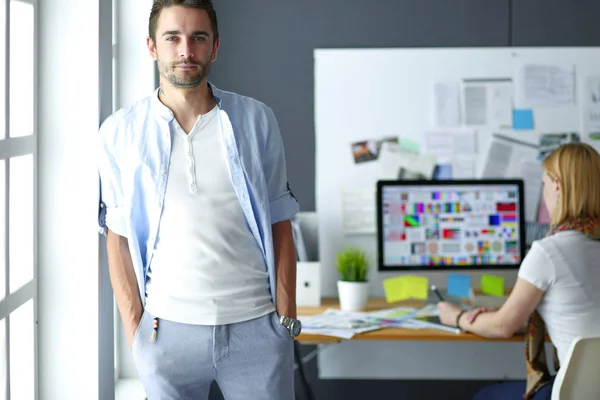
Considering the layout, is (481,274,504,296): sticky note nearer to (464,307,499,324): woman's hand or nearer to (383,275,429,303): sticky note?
(383,275,429,303): sticky note

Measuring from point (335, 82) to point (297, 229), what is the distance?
67cm

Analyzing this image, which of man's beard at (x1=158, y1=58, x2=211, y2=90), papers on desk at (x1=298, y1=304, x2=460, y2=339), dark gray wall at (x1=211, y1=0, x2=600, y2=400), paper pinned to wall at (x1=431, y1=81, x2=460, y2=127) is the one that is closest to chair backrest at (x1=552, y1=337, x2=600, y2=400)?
papers on desk at (x1=298, y1=304, x2=460, y2=339)

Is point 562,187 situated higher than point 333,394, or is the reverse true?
point 562,187

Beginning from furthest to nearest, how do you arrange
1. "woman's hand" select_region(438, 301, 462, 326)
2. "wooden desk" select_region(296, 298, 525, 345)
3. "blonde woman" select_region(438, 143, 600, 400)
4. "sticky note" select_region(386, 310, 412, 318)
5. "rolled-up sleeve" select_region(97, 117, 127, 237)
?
1. "sticky note" select_region(386, 310, 412, 318)
2. "woman's hand" select_region(438, 301, 462, 326)
3. "wooden desk" select_region(296, 298, 525, 345)
4. "blonde woman" select_region(438, 143, 600, 400)
5. "rolled-up sleeve" select_region(97, 117, 127, 237)

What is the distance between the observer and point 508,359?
3922 millimetres

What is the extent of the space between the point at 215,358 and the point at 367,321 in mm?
1231

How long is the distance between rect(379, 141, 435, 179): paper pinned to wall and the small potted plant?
0.38 metres

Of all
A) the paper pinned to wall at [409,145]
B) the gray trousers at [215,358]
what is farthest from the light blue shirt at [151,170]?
the paper pinned to wall at [409,145]

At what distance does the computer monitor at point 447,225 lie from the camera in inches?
141

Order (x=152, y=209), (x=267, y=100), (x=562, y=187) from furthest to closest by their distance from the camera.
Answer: (x=267, y=100), (x=562, y=187), (x=152, y=209)

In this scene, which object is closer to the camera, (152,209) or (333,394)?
(152,209)

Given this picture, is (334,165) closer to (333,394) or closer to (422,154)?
(422,154)

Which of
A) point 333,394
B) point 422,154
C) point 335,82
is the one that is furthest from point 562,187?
point 333,394

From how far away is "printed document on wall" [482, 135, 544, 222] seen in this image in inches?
151
